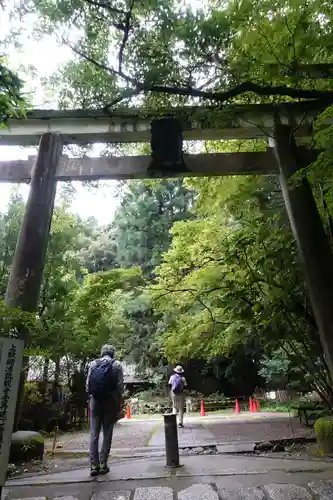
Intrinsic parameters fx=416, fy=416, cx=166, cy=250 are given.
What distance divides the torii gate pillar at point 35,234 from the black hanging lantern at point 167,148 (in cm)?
174

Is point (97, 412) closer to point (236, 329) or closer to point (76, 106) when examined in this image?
point (236, 329)

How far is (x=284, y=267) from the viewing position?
660cm

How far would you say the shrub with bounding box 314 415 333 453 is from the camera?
6.46m

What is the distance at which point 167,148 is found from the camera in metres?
7.48

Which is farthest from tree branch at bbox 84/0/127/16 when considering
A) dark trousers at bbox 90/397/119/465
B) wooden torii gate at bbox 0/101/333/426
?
dark trousers at bbox 90/397/119/465

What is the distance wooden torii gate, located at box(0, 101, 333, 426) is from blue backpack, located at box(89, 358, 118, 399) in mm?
1544

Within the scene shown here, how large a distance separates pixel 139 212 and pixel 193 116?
55.5ft

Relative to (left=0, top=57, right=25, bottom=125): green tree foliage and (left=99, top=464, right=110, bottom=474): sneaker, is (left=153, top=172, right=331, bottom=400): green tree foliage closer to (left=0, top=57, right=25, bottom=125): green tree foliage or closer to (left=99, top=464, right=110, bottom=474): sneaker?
(left=99, top=464, right=110, bottom=474): sneaker

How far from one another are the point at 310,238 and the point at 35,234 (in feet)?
14.3

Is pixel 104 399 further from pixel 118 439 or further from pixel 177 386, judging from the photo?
pixel 177 386

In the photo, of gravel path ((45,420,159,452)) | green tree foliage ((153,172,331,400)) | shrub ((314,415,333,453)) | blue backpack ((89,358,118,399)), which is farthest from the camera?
gravel path ((45,420,159,452))

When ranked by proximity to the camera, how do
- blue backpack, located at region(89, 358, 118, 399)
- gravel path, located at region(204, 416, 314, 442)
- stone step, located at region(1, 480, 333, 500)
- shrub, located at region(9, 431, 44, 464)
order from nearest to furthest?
stone step, located at region(1, 480, 333, 500), blue backpack, located at region(89, 358, 118, 399), shrub, located at region(9, 431, 44, 464), gravel path, located at region(204, 416, 314, 442)

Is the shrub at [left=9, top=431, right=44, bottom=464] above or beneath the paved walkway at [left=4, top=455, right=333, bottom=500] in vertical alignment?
above

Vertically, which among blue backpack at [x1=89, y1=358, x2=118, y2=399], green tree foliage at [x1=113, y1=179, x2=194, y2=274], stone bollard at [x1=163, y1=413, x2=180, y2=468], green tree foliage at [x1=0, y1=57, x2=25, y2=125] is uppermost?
green tree foliage at [x1=113, y1=179, x2=194, y2=274]
